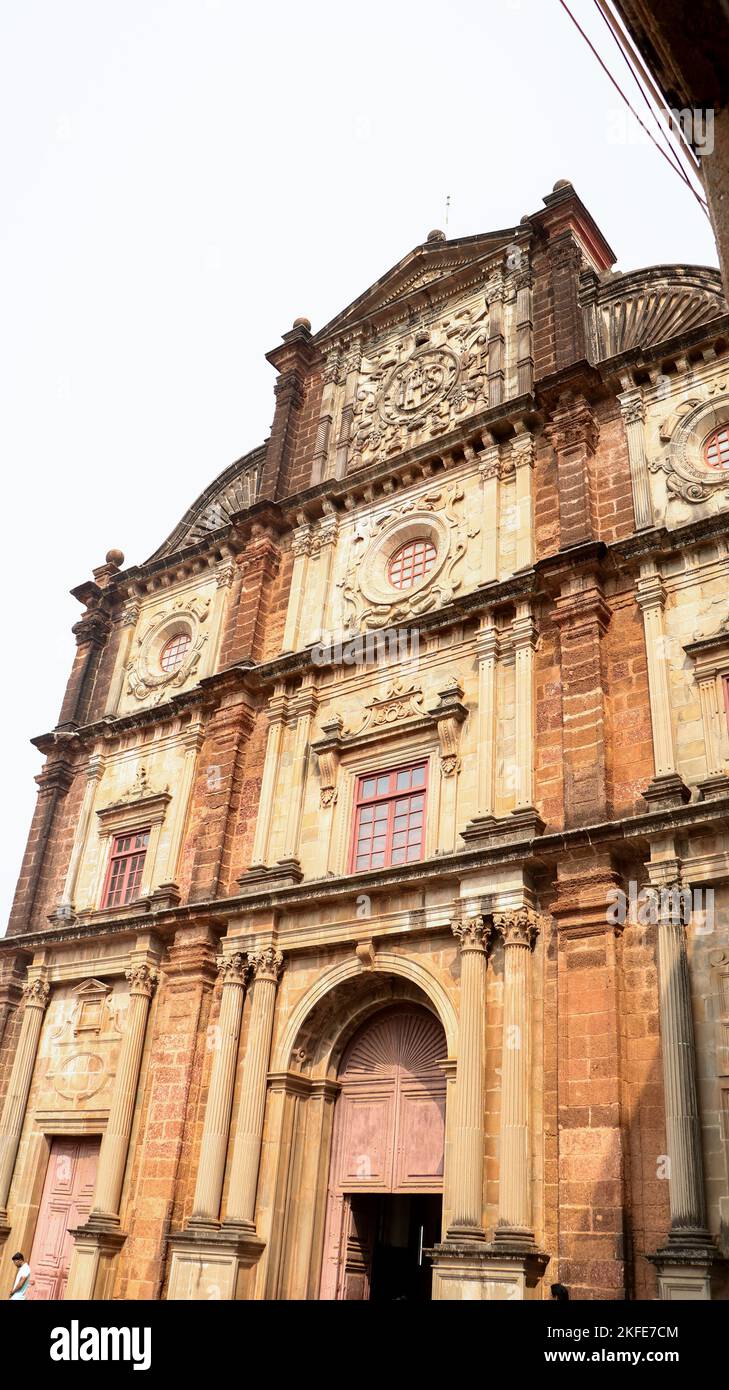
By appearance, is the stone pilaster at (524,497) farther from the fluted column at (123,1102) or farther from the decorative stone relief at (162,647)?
the fluted column at (123,1102)

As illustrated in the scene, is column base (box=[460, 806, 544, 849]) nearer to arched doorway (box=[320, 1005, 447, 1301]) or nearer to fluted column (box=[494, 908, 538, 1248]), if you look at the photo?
fluted column (box=[494, 908, 538, 1248])

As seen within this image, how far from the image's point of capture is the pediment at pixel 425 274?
65.9 ft

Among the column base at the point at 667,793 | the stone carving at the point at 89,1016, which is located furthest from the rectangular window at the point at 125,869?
the column base at the point at 667,793

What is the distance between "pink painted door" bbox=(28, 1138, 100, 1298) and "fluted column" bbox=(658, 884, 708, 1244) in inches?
391

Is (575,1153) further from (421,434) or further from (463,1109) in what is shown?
(421,434)

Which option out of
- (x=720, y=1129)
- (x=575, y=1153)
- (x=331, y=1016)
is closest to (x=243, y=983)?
(x=331, y=1016)

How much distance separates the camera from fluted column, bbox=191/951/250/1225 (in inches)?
591

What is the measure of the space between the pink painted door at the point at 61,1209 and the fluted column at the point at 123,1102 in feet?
3.23

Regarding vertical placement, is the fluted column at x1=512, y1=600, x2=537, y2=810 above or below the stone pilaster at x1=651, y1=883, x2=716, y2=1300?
above

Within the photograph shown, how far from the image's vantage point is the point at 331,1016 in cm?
1588

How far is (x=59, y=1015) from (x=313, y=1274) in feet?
22.4

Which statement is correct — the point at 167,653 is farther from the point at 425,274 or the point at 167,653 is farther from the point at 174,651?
the point at 425,274

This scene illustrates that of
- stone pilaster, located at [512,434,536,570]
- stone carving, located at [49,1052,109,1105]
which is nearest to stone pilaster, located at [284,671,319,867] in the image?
stone pilaster, located at [512,434,536,570]

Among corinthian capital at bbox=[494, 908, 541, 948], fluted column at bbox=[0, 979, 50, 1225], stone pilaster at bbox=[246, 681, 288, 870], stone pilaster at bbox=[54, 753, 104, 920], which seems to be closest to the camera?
corinthian capital at bbox=[494, 908, 541, 948]
